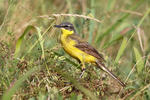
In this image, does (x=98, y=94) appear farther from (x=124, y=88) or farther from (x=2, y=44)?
(x=2, y=44)

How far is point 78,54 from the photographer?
229 inches

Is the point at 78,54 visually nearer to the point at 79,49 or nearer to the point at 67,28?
the point at 79,49

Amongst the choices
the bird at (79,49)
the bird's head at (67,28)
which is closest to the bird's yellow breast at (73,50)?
the bird at (79,49)

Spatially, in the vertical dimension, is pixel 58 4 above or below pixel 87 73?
above

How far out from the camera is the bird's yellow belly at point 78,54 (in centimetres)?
574

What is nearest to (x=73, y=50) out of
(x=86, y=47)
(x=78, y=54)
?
(x=78, y=54)

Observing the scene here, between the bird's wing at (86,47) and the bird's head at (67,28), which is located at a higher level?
the bird's head at (67,28)

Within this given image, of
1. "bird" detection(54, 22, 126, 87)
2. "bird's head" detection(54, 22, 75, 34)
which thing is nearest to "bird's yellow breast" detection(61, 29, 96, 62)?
"bird" detection(54, 22, 126, 87)

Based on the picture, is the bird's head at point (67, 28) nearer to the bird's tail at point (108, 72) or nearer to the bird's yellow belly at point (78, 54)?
the bird's yellow belly at point (78, 54)

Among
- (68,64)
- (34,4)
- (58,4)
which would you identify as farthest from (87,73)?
(58,4)

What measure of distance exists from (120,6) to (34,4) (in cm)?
238

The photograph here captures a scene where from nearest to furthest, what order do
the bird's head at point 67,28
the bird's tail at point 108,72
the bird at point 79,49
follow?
1. the bird's tail at point 108,72
2. the bird at point 79,49
3. the bird's head at point 67,28

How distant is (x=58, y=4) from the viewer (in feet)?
30.8

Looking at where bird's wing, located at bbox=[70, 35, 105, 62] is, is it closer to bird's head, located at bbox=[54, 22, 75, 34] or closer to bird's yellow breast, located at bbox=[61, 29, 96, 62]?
bird's yellow breast, located at bbox=[61, 29, 96, 62]
